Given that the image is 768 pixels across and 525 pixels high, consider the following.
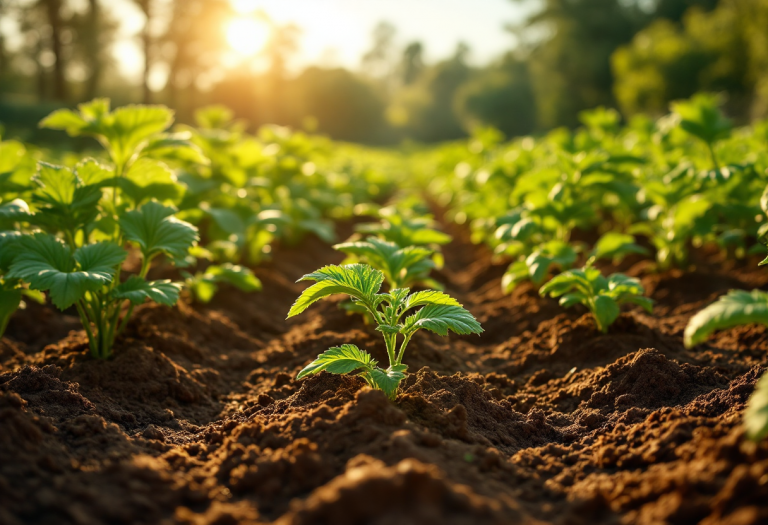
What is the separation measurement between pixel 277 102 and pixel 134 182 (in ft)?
142

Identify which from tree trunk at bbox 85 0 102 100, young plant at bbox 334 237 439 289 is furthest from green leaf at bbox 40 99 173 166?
tree trunk at bbox 85 0 102 100

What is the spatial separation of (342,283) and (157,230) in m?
1.20

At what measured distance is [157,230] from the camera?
288 centimetres

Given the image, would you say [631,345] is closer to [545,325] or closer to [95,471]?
[545,325]

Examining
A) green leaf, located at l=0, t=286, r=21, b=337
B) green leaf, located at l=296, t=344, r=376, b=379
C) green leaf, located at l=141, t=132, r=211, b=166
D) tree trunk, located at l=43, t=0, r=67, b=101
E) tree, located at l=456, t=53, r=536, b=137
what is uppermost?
tree trunk, located at l=43, t=0, r=67, b=101

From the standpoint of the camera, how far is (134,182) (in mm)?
3104

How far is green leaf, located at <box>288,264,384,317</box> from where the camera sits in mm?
2254

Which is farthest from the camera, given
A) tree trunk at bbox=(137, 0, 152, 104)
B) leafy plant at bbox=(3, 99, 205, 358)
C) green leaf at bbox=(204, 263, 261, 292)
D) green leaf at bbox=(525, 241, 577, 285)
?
tree trunk at bbox=(137, 0, 152, 104)

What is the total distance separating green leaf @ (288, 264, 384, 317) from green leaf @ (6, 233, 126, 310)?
2.91ft

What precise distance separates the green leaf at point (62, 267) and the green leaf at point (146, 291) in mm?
157

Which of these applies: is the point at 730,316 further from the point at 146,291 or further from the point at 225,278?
the point at 225,278

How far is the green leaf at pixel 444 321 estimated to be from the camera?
7.11ft

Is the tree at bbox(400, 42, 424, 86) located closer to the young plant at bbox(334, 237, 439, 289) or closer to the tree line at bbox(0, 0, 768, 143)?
the tree line at bbox(0, 0, 768, 143)

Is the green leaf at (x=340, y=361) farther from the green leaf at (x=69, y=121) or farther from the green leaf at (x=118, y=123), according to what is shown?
the green leaf at (x=69, y=121)
